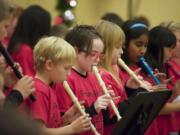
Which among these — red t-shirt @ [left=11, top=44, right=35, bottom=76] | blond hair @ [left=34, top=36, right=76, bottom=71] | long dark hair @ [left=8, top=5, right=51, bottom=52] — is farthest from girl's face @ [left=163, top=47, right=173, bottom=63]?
blond hair @ [left=34, top=36, right=76, bottom=71]

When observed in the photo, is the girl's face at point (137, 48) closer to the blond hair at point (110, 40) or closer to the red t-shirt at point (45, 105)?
the blond hair at point (110, 40)

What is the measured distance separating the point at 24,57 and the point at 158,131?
0.95 m

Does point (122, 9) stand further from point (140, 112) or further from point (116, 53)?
point (140, 112)

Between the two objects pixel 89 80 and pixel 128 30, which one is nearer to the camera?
pixel 89 80

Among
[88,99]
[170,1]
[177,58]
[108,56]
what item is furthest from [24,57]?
[170,1]

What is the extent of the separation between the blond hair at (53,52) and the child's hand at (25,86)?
0.35ft

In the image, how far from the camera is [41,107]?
1631 mm

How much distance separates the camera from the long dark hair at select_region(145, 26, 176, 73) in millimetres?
2717

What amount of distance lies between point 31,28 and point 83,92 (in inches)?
32.6

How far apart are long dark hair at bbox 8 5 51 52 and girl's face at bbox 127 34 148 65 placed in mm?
521

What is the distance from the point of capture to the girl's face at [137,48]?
2.52 m

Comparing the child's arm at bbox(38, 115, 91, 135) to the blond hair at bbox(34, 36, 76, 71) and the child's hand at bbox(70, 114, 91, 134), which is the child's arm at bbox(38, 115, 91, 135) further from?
the blond hair at bbox(34, 36, 76, 71)

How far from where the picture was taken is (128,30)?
2617 millimetres

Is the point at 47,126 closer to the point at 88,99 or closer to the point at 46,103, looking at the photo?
the point at 46,103
